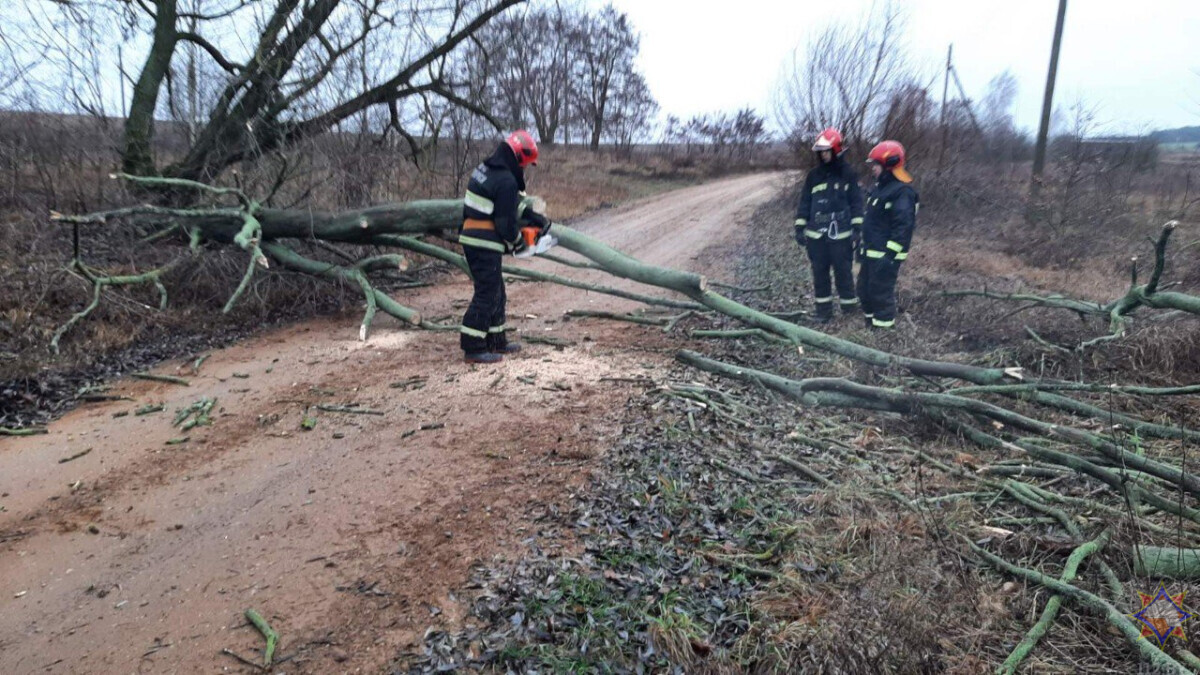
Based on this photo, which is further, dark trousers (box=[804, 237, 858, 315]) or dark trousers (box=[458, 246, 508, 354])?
dark trousers (box=[804, 237, 858, 315])

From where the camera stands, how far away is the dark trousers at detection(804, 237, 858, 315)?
8.06 metres

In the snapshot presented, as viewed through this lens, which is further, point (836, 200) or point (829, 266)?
point (829, 266)

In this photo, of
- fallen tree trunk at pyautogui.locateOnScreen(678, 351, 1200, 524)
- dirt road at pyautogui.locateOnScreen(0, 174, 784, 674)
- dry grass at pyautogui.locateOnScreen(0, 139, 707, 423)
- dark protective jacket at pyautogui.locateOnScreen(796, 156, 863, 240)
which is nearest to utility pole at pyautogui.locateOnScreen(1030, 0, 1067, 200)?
dark protective jacket at pyautogui.locateOnScreen(796, 156, 863, 240)

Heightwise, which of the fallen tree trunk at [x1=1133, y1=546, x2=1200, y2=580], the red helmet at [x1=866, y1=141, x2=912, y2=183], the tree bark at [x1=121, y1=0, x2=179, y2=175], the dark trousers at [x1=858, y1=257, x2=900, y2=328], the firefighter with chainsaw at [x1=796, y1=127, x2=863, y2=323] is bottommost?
the fallen tree trunk at [x1=1133, y1=546, x2=1200, y2=580]

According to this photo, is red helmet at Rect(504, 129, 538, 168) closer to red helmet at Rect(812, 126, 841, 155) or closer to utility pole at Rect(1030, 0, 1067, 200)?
red helmet at Rect(812, 126, 841, 155)

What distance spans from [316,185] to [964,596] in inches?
349

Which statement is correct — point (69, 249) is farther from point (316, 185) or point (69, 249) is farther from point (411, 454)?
point (411, 454)

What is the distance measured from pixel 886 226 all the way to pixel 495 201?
14.7 feet

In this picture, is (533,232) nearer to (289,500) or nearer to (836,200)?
(289,500)

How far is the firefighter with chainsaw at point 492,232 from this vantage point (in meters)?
6.23

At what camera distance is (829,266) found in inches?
322

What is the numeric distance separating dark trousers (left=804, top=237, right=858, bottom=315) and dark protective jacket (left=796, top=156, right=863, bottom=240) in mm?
98

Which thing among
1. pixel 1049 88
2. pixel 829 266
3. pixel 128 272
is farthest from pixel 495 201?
pixel 1049 88

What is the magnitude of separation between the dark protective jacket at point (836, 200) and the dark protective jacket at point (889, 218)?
257 mm
